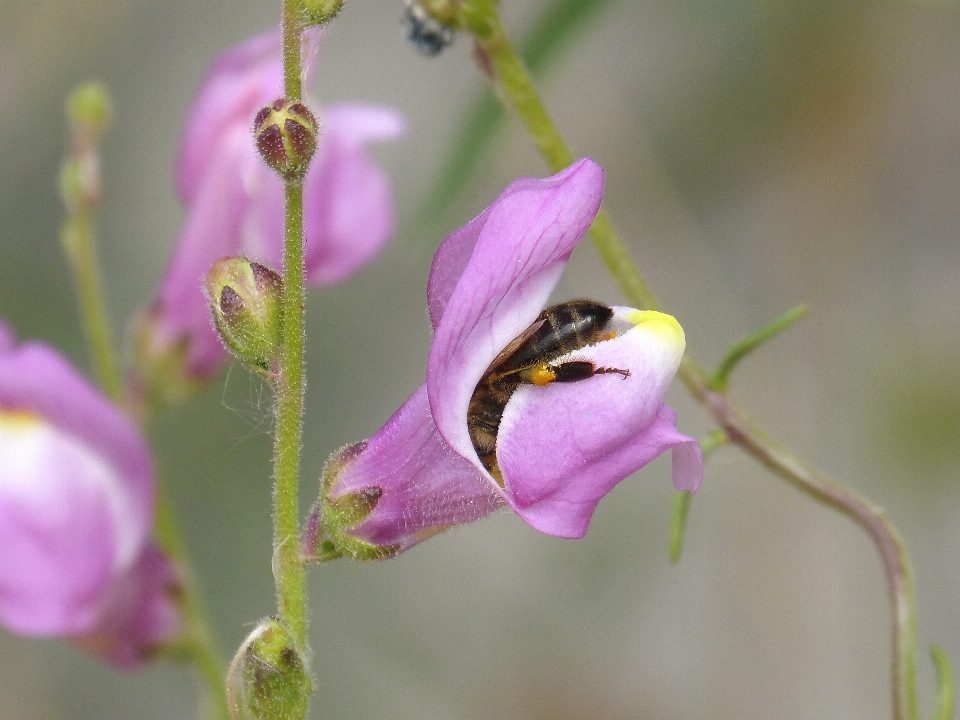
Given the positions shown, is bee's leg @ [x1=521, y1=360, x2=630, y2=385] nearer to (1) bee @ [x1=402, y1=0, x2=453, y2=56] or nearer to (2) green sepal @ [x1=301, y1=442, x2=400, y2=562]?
(2) green sepal @ [x1=301, y1=442, x2=400, y2=562]

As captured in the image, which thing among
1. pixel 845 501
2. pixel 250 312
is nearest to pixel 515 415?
pixel 250 312

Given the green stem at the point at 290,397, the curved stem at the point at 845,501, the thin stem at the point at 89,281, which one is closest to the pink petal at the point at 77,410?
the thin stem at the point at 89,281

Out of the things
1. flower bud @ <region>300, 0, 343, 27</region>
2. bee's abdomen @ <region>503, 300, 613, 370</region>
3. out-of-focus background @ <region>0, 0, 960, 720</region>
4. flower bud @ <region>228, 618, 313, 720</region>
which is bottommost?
out-of-focus background @ <region>0, 0, 960, 720</region>

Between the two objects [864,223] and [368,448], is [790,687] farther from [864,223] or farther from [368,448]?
[368,448]

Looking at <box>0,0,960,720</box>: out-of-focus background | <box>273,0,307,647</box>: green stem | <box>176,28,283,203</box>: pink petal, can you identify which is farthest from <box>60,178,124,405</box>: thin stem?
<box>0,0,960,720</box>: out-of-focus background

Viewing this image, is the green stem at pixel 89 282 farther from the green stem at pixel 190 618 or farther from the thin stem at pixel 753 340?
the thin stem at pixel 753 340
